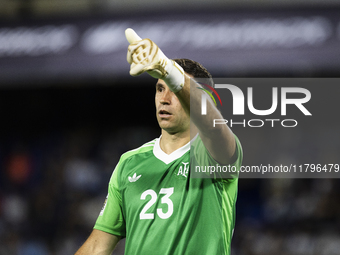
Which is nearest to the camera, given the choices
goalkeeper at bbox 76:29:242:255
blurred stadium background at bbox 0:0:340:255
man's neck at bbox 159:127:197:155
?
goalkeeper at bbox 76:29:242:255

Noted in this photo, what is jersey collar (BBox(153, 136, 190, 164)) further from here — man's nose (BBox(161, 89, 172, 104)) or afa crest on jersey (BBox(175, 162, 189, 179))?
man's nose (BBox(161, 89, 172, 104))

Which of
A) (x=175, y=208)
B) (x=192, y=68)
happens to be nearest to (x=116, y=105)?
(x=192, y=68)

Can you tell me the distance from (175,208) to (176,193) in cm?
8

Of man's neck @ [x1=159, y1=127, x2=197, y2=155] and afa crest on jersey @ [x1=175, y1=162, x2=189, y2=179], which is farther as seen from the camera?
man's neck @ [x1=159, y1=127, x2=197, y2=155]

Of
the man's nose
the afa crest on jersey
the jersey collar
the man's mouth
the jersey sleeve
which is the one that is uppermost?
the man's nose

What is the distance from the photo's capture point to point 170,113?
6.89 ft

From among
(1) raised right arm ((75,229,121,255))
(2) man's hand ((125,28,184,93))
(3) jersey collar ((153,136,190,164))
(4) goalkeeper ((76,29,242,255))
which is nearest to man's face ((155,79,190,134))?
(4) goalkeeper ((76,29,242,255))

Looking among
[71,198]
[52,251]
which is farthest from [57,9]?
[52,251]

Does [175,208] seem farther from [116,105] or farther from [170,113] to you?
[116,105]

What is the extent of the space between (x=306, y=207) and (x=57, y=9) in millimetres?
4650

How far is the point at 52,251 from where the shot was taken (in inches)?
218

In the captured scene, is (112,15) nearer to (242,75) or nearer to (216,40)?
(216,40)

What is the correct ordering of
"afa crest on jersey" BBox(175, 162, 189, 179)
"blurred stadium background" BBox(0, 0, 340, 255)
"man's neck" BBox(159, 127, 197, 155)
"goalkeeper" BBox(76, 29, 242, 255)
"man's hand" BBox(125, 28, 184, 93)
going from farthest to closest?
"blurred stadium background" BBox(0, 0, 340, 255) < "man's neck" BBox(159, 127, 197, 155) < "afa crest on jersey" BBox(175, 162, 189, 179) < "goalkeeper" BBox(76, 29, 242, 255) < "man's hand" BBox(125, 28, 184, 93)

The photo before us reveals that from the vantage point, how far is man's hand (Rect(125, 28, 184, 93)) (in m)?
1.52
